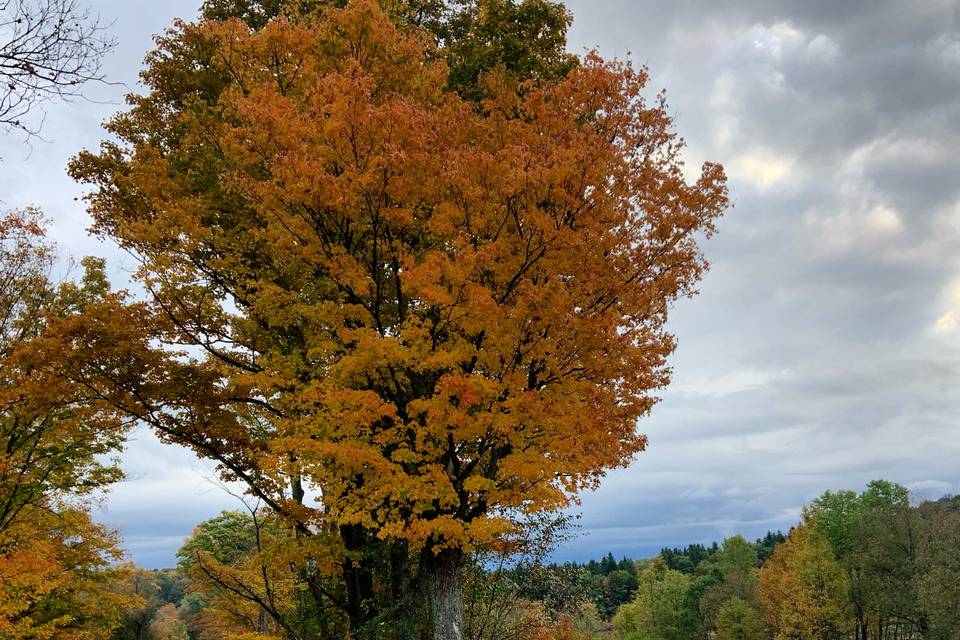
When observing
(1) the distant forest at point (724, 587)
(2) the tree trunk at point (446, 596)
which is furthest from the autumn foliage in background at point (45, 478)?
(2) the tree trunk at point (446, 596)

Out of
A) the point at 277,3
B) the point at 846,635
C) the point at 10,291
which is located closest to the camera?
the point at 277,3

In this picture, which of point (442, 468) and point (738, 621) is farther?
point (738, 621)

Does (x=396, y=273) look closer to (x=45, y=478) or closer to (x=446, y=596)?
(x=446, y=596)

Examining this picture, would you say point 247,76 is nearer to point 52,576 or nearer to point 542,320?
point 542,320

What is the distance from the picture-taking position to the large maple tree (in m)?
9.48

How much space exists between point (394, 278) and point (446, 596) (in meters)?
6.03

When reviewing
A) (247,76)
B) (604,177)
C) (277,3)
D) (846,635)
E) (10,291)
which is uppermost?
(277,3)

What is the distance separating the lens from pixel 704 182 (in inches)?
452

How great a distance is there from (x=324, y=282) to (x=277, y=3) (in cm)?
892

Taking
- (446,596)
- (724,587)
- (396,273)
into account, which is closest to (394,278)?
(396,273)

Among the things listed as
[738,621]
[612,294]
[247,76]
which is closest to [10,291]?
[247,76]

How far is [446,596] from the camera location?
10.8 meters

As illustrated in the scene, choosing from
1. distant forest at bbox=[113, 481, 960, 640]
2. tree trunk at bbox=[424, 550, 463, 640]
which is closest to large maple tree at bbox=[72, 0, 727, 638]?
tree trunk at bbox=[424, 550, 463, 640]

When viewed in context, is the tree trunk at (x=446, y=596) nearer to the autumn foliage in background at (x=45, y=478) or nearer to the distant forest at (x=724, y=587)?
the distant forest at (x=724, y=587)
